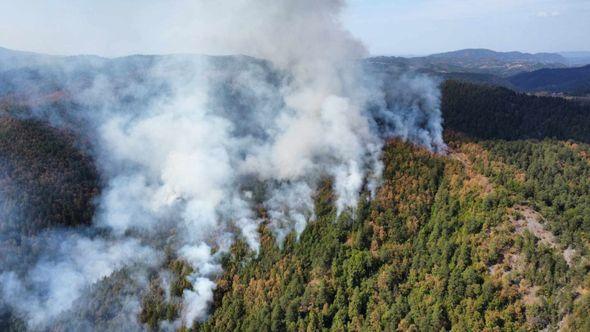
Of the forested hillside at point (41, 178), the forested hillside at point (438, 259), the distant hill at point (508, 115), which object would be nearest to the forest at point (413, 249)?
the forested hillside at point (438, 259)

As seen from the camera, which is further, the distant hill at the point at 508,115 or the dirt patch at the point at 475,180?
the distant hill at the point at 508,115

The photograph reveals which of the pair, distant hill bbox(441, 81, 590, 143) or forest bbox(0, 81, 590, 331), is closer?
forest bbox(0, 81, 590, 331)

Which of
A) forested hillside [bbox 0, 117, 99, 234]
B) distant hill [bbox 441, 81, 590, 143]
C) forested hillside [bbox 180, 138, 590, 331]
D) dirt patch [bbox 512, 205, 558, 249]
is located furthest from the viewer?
distant hill [bbox 441, 81, 590, 143]

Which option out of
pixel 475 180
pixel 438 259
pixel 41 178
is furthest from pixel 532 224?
pixel 41 178

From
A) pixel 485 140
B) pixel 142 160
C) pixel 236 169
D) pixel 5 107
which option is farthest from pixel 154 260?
pixel 5 107

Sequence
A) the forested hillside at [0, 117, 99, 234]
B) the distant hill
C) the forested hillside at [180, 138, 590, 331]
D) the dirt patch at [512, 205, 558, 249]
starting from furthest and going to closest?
the distant hill < the forested hillside at [0, 117, 99, 234] < the dirt patch at [512, 205, 558, 249] < the forested hillside at [180, 138, 590, 331]

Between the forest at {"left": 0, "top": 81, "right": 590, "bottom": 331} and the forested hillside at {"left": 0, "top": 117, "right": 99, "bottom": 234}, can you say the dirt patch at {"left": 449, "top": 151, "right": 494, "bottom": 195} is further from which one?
the forested hillside at {"left": 0, "top": 117, "right": 99, "bottom": 234}

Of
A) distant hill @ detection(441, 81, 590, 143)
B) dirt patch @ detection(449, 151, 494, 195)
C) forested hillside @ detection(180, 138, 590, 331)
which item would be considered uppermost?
distant hill @ detection(441, 81, 590, 143)

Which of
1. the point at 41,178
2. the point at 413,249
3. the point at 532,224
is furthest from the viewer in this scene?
the point at 41,178

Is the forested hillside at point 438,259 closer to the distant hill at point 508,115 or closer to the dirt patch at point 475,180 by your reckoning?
the dirt patch at point 475,180

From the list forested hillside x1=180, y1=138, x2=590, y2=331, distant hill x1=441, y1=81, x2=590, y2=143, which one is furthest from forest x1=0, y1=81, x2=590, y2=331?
distant hill x1=441, y1=81, x2=590, y2=143

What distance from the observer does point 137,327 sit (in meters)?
91.3

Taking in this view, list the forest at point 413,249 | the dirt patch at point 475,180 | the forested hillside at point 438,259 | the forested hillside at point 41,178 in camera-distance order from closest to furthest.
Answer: the forested hillside at point 438,259
the forest at point 413,249
the dirt patch at point 475,180
the forested hillside at point 41,178

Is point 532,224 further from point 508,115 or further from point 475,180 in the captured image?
point 508,115
